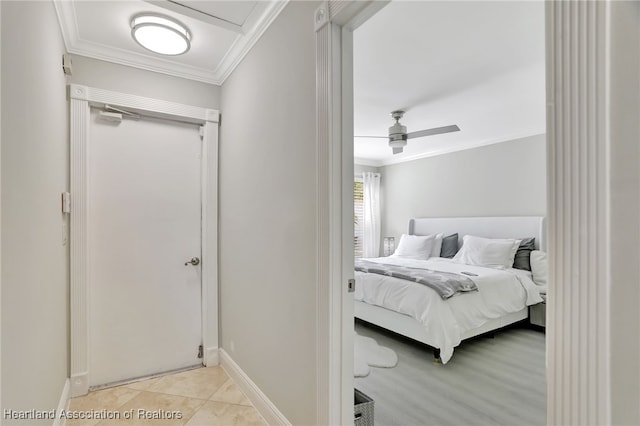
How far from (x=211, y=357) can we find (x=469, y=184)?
4.57 meters

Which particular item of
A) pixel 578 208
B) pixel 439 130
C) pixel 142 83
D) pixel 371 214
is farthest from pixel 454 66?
pixel 371 214

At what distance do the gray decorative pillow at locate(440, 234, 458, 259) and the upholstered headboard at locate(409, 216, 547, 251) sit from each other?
0.08 m

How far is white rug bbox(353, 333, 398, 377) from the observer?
298cm

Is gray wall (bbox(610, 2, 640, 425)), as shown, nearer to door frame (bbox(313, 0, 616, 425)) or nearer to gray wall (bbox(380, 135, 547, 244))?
door frame (bbox(313, 0, 616, 425))

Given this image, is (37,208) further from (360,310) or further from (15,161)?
(360,310)

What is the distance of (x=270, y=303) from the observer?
2104 mm

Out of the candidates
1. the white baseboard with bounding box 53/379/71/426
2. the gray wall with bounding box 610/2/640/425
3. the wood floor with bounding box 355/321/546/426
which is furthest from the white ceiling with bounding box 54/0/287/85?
the wood floor with bounding box 355/321/546/426

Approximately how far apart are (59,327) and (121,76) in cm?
189

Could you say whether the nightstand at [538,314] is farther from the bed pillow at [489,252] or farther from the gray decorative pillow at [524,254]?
the bed pillow at [489,252]

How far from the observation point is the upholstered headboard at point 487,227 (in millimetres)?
4441

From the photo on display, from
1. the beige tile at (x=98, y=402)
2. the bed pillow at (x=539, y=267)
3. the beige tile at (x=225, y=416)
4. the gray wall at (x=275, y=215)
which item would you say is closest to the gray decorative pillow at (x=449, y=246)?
the bed pillow at (x=539, y=267)

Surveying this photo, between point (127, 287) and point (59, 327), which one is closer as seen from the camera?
point (59, 327)

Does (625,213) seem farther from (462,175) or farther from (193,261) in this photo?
(462,175)

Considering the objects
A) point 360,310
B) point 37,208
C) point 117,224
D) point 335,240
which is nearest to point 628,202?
point 335,240
